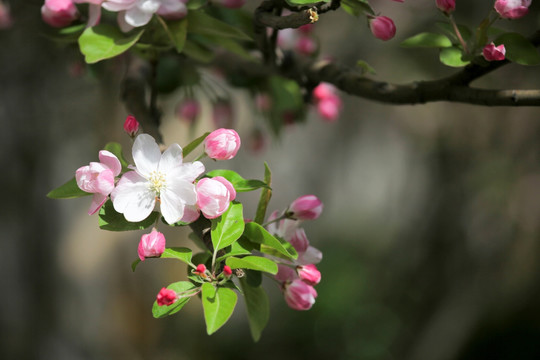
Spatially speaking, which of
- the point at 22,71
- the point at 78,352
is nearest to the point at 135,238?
the point at 78,352

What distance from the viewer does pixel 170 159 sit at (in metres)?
0.53

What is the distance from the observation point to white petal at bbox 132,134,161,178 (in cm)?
52

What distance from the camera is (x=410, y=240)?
99.4 inches

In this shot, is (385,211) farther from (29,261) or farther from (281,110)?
(281,110)

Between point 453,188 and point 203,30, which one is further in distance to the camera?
point 453,188

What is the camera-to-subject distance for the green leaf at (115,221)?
51 cm

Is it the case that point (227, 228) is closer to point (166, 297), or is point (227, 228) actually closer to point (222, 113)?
point (166, 297)

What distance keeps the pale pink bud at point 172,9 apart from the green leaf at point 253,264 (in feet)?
1.07

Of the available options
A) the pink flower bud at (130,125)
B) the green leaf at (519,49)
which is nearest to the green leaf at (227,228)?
the pink flower bud at (130,125)

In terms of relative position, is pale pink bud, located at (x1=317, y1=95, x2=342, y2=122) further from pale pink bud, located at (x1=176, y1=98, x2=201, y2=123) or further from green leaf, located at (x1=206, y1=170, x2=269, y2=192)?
green leaf, located at (x1=206, y1=170, x2=269, y2=192)

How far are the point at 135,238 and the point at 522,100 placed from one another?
1.97m

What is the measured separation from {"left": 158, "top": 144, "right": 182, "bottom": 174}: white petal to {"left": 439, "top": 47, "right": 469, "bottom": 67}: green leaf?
310 mm

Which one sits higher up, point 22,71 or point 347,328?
point 22,71

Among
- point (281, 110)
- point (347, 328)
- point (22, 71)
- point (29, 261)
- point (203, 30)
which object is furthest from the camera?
point (347, 328)
